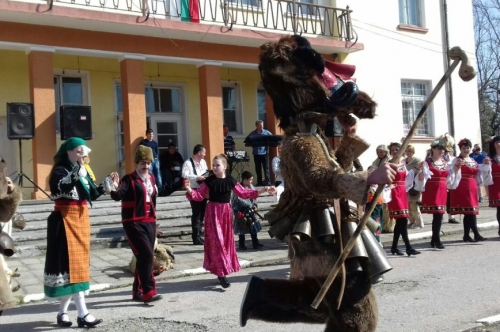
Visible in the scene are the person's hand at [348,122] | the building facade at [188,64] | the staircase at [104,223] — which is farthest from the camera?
the building facade at [188,64]

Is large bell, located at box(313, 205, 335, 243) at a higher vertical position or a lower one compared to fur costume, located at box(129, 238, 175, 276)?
higher

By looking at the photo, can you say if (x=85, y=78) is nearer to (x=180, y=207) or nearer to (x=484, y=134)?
(x=180, y=207)

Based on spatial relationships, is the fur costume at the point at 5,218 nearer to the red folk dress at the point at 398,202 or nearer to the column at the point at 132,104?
the red folk dress at the point at 398,202

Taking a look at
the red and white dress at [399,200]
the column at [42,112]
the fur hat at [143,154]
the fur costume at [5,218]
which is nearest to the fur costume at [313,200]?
the fur costume at [5,218]

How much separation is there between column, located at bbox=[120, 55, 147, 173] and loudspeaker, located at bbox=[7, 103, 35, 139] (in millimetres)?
2294

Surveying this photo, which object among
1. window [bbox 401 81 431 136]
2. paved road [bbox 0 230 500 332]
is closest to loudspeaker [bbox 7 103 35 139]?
paved road [bbox 0 230 500 332]

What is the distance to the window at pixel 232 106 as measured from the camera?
61.6 feet

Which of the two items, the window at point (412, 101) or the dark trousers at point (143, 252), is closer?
the dark trousers at point (143, 252)

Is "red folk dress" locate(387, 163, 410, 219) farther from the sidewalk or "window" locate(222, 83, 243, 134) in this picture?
"window" locate(222, 83, 243, 134)

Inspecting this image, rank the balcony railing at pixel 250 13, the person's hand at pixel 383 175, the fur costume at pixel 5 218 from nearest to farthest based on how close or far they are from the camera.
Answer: the person's hand at pixel 383 175 → the fur costume at pixel 5 218 → the balcony railing at pixel 250 13

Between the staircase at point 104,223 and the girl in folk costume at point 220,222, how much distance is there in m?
3.75

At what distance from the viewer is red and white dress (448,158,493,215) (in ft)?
35.3

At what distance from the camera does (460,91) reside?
20.3 m

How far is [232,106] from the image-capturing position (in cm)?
1888
